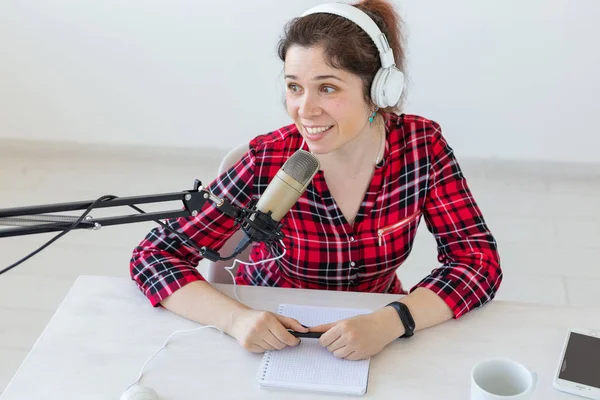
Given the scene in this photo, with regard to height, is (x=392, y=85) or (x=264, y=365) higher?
(x=392, y=85)

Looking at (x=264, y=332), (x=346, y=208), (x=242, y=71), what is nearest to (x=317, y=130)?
(x=346, y=208)

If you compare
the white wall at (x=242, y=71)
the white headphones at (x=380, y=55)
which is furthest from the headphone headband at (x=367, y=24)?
the white wall at (x=242, y=71)

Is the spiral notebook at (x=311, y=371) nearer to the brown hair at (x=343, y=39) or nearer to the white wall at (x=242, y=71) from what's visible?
the brown hair at (x=343, y=39)

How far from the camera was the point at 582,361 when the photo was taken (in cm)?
135

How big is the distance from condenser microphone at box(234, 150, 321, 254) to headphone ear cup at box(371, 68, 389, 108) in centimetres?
37

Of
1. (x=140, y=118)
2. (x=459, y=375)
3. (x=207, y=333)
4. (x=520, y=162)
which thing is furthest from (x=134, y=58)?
(x=459, y=375)

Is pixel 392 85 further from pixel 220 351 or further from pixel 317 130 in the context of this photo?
pixel 220 351

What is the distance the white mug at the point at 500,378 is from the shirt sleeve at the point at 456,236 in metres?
0.32

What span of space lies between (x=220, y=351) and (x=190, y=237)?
0.30m

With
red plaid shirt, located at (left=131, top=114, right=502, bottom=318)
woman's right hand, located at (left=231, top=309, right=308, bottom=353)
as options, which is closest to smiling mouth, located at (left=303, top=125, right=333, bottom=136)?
red plaid shirt, located at (left=131, top=114, right=502, bottom=318)

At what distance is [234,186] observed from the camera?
5.35 feet

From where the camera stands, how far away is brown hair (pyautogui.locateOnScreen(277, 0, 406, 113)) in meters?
1.50

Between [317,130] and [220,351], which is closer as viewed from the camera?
[220,351]

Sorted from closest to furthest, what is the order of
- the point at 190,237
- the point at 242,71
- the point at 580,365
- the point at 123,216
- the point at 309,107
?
the point at 123,216
the point at 580,365
the point at 309,107
the point at 190,237
the point at 242,71
